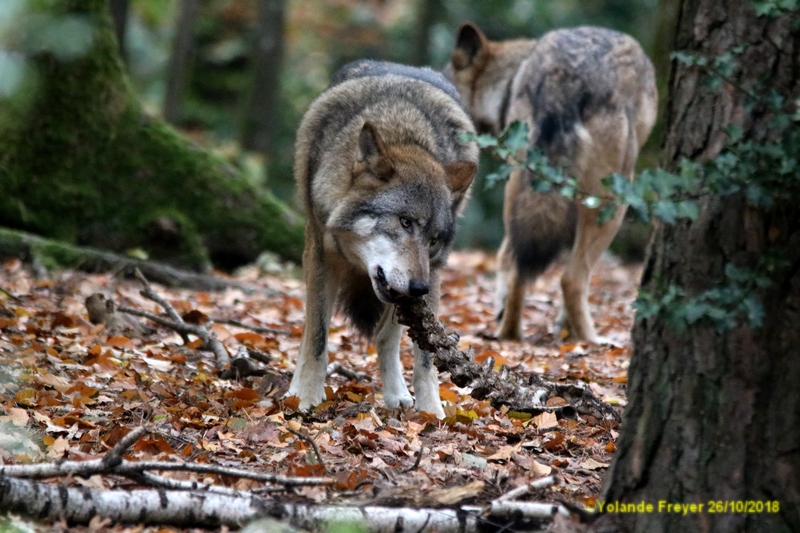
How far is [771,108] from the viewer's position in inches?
96.9

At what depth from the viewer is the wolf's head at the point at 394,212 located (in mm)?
4375

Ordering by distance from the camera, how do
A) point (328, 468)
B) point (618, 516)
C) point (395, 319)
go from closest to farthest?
point (618, 516), point (328, 468), point (395, 319)

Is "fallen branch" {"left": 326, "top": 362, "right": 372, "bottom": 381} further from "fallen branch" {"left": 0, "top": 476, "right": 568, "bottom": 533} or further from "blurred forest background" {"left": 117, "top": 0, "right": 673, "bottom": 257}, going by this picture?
"blurred forest background" {"left": 117, "top": 0, "right": 673, "bottom": 257}

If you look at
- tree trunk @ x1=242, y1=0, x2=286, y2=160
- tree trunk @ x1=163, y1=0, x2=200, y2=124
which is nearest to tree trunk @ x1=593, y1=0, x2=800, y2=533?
tree trunk @ x1=242, y1=0, x2=286, y2=160

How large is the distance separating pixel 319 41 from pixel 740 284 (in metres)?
19.4

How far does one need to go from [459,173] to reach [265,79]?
1202 centimetres

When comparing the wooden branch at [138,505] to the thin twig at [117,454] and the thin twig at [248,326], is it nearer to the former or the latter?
the thin twig at [117,454]

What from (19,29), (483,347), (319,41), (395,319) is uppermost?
(319,41)

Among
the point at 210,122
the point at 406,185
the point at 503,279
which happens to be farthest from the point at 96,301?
the point at 210,122

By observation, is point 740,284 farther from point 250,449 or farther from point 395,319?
point 395,319

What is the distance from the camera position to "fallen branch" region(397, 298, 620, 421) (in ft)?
14.3

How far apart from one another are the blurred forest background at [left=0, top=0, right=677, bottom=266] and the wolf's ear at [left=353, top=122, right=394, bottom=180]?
1.19m

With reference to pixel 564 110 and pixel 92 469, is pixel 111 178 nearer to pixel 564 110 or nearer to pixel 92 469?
pixel 564 110

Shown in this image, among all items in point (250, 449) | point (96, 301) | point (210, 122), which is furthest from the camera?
point (210, 122)
